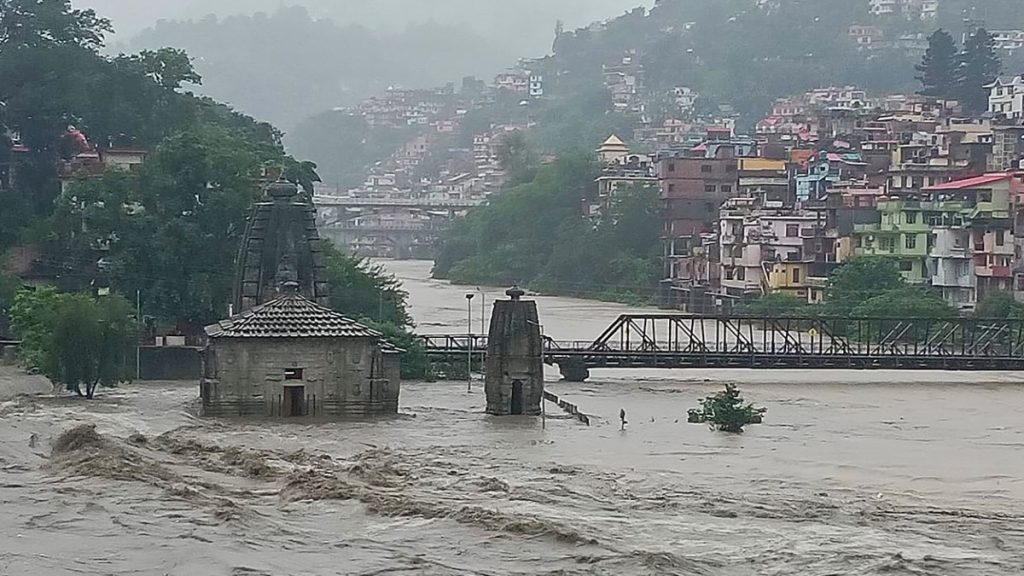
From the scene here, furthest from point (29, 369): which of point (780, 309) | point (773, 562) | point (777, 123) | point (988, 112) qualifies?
point (777, 123)

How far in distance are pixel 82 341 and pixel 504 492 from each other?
1644 centimetres

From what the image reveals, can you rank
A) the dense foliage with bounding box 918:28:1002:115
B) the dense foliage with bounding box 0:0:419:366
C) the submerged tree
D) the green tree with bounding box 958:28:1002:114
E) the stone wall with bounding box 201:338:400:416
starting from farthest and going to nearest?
1. the dense foliage with bounding box 918:28:1002:115
2. the green tree with bounding box 958:28:1002:114
3. the dense foliage with bounding box 0:0:419:366
4. the submerged tree
5. the stone wall with bounding box 201:338:400:416

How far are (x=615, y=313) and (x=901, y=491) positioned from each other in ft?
163

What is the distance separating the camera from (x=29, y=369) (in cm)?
4366

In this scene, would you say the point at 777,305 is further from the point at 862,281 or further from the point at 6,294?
the point at 6,294

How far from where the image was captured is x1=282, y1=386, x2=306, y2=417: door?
3650cm

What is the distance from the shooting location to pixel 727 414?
124ft

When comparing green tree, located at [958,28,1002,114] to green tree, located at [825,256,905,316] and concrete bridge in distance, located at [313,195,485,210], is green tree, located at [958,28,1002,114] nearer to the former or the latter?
concrete bridge in distance, located at [313,195,485,210]

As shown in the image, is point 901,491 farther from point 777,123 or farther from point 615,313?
point 777,123

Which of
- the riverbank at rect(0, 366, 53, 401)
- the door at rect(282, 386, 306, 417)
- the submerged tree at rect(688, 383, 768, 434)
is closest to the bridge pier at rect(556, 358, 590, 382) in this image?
the submerged tree at rect(688, 383, 768, 434)

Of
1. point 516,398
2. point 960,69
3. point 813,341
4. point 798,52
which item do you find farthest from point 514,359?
point 798,52

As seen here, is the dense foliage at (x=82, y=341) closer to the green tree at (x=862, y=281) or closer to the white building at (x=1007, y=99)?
the green tree at (x=862, y=281)

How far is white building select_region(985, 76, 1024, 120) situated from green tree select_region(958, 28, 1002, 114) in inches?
212

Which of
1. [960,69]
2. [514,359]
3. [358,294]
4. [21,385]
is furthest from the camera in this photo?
[960,69]
